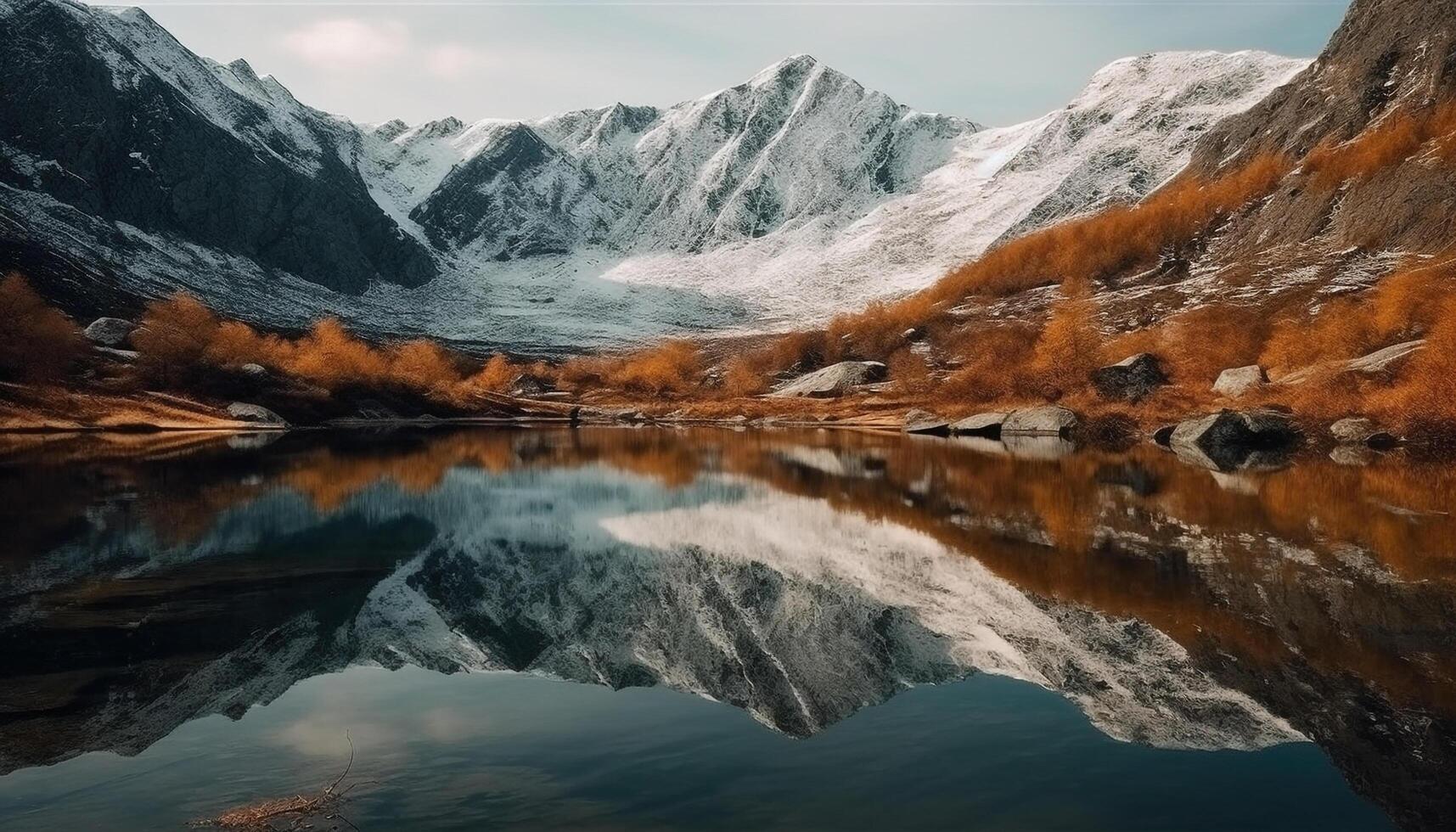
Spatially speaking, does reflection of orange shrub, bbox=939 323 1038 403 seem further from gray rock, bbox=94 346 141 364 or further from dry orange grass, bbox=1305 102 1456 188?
gray rock, bbox=94 346 141 364

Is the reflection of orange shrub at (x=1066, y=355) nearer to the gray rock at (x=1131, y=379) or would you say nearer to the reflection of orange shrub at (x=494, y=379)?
the gray rock at (x=1131, y=379)

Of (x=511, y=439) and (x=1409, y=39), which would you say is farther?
(x=1409, y=39)

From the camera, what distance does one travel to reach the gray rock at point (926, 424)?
83062 mm

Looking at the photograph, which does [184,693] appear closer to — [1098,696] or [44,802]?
[44,802]

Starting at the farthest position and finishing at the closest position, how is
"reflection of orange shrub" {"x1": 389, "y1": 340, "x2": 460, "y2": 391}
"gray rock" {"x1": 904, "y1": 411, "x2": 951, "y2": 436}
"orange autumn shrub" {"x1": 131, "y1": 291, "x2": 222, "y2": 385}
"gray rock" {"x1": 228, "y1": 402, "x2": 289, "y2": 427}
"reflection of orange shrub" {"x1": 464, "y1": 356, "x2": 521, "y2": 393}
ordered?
1. "reflection of orange shrub" {"x1": 464, "y1": 356, "x2": 521, "y2": 393}
2. "reflection of orange shrub" {"x1": 389, "y1": 340, "x2": 460, "y2": 391}
3. "gray rock" {"x1": 228, "y1": 402, "x2": 289, "y2": 427}
4. "orange autumn shrub" {"x1": 131, "y1": 291, "x2": 222, "y2": 385}
5. "gray rock" {"x1": 904, "y1": 411, "x2": 951, "y2": 436}

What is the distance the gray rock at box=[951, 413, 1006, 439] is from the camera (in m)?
79.2

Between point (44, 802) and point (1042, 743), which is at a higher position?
point (44, 802)

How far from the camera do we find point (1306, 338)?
75312 millimetres

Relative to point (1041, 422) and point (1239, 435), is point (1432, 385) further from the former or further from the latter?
point (1041, 422)

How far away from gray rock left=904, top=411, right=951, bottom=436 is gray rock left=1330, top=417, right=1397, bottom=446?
101ft

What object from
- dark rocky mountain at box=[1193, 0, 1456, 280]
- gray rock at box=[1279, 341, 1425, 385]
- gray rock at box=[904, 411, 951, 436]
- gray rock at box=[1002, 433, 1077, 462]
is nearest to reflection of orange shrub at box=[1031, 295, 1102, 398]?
gray rock at box=[904, 411, 951, 436]

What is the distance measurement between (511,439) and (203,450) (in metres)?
25.2

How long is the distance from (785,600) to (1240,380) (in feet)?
221

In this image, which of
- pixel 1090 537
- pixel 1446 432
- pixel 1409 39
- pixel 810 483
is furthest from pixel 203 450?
pixel 1409 39
